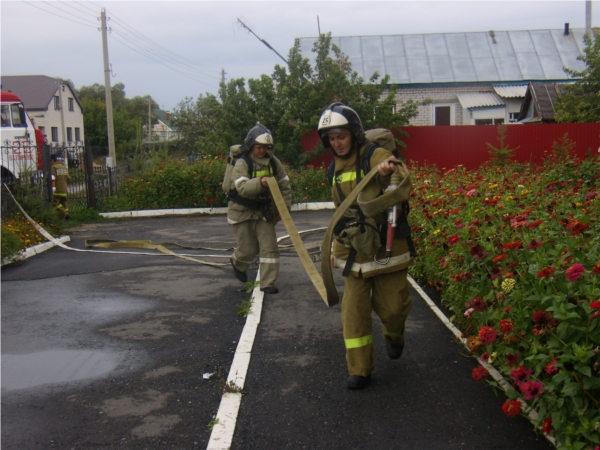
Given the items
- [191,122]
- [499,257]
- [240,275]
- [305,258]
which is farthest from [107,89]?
[499,257]

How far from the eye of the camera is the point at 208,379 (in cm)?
493

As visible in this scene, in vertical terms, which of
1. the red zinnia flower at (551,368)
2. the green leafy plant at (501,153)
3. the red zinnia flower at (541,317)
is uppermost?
the green leafy plant at (501,153)

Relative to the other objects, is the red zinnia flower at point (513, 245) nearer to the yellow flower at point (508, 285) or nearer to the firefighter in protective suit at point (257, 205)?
the yellow flower at point (508, 285)

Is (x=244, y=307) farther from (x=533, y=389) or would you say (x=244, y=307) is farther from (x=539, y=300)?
(x=533, y=389)

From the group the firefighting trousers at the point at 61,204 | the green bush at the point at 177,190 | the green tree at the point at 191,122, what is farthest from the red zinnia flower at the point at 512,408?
the green tree at the point at 191,122

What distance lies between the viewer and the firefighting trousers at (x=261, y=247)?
7.52m

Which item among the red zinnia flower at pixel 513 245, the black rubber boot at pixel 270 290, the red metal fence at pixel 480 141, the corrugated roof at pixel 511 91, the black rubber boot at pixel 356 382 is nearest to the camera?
the red zinnia flower at pixel 513 245

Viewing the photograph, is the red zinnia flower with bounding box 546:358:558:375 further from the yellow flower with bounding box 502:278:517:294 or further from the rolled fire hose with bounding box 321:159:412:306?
the rolled fire hose with bounding box 321:159:412:306

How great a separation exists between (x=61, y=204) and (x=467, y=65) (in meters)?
22.7

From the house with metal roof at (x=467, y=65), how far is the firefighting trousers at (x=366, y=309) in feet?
87.1

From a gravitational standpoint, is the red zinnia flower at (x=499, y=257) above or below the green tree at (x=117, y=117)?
below

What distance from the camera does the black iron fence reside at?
14.6m

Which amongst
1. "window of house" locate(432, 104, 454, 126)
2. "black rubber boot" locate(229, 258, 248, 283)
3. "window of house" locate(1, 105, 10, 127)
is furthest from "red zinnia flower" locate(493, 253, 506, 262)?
"window of house" locate(432, 104, 454, 126)

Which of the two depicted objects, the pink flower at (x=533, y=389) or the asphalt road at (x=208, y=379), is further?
the asphalt road at (x=208, y=379)
